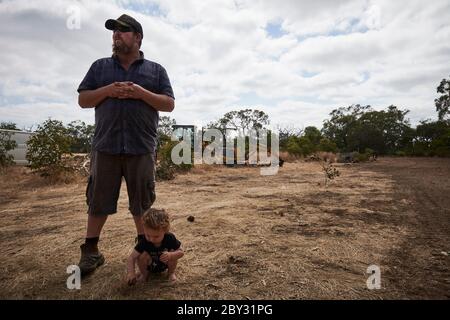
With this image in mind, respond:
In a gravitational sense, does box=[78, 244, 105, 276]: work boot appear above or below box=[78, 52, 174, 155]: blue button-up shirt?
below

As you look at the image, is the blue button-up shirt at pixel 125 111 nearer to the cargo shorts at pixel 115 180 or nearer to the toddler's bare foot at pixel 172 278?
the cargo shorts at pixel 115 180

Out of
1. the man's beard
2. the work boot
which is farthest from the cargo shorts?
the man's beard

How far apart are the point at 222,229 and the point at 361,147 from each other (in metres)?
36.5

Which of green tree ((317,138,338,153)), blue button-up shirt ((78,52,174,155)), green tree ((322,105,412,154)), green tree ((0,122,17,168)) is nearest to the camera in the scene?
blue button-up shirt ((78,52,174,155))

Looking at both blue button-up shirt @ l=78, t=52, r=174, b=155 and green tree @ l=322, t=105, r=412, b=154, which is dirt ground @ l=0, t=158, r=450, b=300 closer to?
blue button-up shirt @ l=78, t=52, r=174, b=155

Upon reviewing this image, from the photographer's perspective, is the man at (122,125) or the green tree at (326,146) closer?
the man at (122,125)

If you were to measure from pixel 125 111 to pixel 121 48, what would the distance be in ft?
1.63

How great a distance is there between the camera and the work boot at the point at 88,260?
2314mm

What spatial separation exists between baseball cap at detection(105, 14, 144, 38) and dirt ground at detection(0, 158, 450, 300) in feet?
6.15

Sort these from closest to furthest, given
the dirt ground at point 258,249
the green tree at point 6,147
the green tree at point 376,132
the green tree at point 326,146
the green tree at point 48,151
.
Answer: the dirt ground at point 258,249 < the green tree at point 48,151 < the green tree at point 6,147 < the green tree at point 326,146 < the green tree at point 376,132

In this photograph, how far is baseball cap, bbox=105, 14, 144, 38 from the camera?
231 cm

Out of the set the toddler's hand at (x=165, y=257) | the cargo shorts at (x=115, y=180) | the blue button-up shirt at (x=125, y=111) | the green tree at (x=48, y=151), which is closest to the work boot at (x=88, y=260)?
the cargo shorts at (x=115, y=180)

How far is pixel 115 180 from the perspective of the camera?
239 centimetres

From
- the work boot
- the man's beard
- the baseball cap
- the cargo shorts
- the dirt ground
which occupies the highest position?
the baseball cap
